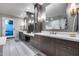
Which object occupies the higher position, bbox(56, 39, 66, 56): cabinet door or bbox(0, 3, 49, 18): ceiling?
bbox(0, 3, 49, 18): ceiling

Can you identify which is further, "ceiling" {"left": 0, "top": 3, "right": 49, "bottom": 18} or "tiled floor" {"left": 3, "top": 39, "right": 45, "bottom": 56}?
"ceiling" {"left": 0, "top": 3, "right": 49, "bottom": 18}

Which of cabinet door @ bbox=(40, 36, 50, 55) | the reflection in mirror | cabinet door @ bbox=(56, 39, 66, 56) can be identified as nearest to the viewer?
cabinet door @ bbox=(56, 39, 66, 56)

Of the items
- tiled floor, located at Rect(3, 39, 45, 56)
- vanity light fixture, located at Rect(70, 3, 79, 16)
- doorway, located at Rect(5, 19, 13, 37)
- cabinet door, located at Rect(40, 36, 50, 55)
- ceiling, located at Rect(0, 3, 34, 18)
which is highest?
ceiling, located at Rect(0, 3, 34, 18)

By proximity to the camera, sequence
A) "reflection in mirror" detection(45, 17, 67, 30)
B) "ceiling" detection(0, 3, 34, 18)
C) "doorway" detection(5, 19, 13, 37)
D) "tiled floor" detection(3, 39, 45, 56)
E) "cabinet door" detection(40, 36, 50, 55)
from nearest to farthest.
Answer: "reflection in mirror" detection(45, 17, 67, 30), "cabinet door" detection(40, 36, 50, 55), "tiled floor" detection(3, 39, 45, 56), "doorway" detection(5, 19, 13, 37), "ceiling" detection(0, 3, 34, 18)

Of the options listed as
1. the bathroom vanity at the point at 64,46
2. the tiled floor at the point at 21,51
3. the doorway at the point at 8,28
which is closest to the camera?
the bathroom vanity at the point at 64,46

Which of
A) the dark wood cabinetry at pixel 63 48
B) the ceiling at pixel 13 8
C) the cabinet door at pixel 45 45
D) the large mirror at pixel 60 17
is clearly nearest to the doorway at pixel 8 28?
the ceiling at pixel 13 8

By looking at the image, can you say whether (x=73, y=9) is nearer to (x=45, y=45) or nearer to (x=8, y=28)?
(x=45, y=45)

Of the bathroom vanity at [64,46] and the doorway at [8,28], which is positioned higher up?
the doorway at [8,28]

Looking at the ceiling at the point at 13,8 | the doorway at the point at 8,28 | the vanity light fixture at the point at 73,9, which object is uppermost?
the ceiling at the point at 13,8

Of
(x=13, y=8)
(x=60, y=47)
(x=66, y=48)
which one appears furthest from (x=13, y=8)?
(x=66, y=48)

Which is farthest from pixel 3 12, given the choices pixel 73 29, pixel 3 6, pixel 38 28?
pixel 73 29

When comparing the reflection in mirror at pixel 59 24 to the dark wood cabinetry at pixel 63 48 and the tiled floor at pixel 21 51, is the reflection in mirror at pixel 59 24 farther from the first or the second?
the tiled floor at pixel 21 51

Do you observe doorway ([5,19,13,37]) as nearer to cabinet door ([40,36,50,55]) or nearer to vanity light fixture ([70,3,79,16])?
cabinet door ([40,36,50,55])

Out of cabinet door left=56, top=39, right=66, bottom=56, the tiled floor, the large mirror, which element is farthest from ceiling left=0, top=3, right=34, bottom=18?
cabinet door left=56, top=39, right=66, bottom=56
